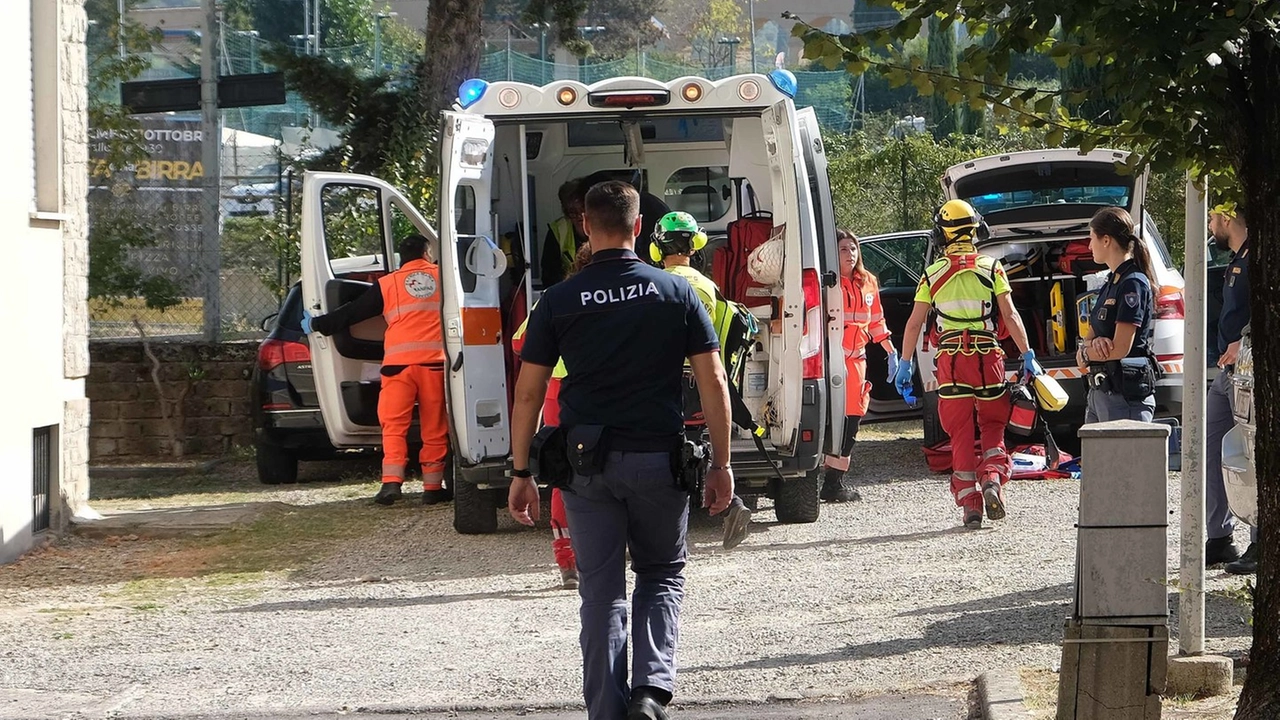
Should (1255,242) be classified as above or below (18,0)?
below

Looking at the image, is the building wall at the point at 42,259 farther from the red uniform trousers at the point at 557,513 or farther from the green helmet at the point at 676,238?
the green helmet at the point at 676,238

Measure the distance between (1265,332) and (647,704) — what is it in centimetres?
212

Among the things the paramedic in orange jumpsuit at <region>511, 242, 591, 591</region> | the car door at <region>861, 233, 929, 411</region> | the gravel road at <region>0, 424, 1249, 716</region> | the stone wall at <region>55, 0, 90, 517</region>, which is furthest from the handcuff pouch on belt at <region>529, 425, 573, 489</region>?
the car door at <region>861, 233, 929, 411</region>

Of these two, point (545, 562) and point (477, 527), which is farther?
point (477, 527)

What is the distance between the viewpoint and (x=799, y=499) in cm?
966

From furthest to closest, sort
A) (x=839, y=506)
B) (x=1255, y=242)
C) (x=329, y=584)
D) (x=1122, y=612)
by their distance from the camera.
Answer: (x=839, y=506) → (x=329, y=584) → (x=1122, y=612) → (x=1255, y=242)

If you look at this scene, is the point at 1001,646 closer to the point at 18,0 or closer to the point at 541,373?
the point at 541,373

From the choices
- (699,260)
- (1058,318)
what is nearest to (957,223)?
(699,260)

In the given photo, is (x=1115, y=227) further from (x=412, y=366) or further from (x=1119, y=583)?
(x=412, y=366)

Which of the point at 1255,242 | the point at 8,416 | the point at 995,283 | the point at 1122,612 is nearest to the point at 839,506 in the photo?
the point at 995,283

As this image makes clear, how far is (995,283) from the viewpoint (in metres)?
9.09

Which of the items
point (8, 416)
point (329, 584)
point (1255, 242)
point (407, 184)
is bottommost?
point (329, 584)

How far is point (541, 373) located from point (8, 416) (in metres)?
5.01

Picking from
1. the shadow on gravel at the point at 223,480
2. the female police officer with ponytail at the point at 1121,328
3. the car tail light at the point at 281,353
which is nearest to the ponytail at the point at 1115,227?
the female police officer with ponytail at the point at 1121,328
